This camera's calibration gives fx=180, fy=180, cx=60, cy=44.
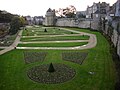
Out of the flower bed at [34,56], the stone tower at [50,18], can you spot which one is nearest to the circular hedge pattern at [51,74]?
the flower bed at [34,56]

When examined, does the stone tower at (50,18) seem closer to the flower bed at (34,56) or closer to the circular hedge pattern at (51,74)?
the flower bed at (34,56)

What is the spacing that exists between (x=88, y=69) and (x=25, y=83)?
7.88 metres

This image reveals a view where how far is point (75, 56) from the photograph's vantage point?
27.7m

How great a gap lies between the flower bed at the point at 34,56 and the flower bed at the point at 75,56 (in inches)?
129

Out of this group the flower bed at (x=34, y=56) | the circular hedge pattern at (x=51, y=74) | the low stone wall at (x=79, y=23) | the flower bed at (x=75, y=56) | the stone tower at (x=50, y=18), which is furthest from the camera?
the stone tower at (x=50, y=18)

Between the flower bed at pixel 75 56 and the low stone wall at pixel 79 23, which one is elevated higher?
the low stone wall at pixel 79 23

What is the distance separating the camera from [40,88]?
55.2 feet

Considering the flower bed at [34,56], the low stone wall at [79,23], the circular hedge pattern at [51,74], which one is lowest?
the circular hedge pattern at [51,74]

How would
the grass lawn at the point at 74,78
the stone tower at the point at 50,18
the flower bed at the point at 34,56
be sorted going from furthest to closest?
the stone tower at the point at 50,18, the flower bed at the point at 34,56, the grass lawn at the point at 74,78

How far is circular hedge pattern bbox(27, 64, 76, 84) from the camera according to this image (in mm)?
18531

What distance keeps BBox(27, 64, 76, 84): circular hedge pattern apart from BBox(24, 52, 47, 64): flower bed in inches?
136

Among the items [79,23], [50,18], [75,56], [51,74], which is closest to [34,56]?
[75,56]

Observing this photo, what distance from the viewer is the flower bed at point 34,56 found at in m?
26.2

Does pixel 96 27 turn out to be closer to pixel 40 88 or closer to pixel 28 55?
pixel 28 55
